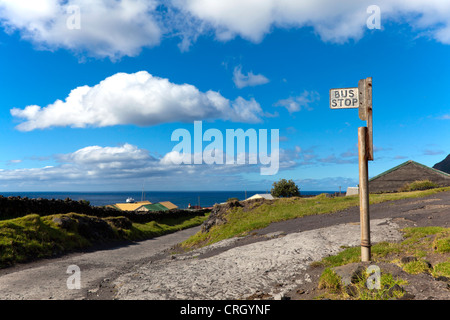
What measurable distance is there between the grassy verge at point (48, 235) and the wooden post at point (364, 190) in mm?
16771

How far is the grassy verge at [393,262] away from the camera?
6629 mm

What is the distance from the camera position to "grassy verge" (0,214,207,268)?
56.8 ft

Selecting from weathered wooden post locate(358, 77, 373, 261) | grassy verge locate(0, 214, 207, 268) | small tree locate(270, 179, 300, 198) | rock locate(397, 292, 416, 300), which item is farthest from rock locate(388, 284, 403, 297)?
small tree locate(270, 179, 300, 198)

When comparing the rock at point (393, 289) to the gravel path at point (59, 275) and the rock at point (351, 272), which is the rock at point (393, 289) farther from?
the gravel path at point (59, 275)

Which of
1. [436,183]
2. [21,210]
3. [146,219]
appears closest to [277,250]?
[21,210]

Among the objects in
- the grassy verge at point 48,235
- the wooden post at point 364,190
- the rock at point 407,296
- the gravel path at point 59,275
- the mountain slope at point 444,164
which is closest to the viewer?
the rock at point 407,296

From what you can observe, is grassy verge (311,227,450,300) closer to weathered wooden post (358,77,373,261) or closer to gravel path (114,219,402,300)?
weathered wooden post (358,77,373,261)

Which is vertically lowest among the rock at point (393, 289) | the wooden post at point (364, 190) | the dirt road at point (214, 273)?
the dirt road at point (214, 273)

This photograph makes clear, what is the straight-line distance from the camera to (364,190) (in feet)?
28.3

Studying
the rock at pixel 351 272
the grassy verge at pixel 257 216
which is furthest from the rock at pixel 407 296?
the grassy verge at pixel 257 216

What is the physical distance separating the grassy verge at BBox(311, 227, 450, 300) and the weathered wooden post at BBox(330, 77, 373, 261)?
826mm
